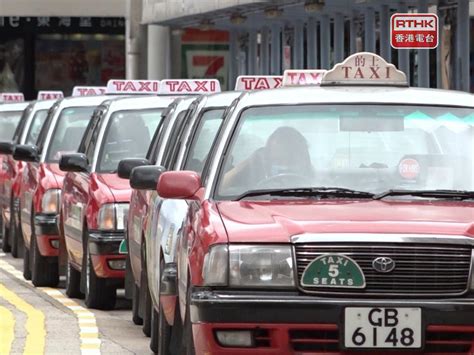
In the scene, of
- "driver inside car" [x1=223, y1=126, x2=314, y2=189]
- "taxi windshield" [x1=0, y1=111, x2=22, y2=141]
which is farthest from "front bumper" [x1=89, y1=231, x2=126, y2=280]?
"taxi windshield" [x1=0, y1=111, x2=22, y2=141]

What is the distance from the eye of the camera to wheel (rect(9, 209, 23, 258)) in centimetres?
2128

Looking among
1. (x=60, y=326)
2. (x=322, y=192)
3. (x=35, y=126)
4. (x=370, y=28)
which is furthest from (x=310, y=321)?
(x=370, y=28)

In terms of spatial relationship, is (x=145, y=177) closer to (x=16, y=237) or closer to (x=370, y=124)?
(x=370, y=124)

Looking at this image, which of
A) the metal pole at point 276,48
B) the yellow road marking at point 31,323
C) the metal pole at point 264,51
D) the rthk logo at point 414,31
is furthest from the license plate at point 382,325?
the metal pole at point 264,51

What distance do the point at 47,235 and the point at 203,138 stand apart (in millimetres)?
6468

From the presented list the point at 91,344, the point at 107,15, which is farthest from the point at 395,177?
the point at 107,15

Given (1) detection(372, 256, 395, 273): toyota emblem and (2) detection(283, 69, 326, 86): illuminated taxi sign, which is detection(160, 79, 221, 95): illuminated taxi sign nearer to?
(2) detection(283, 69, 326, 86): illuminated taxi sign

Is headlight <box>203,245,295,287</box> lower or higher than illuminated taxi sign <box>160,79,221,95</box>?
lower

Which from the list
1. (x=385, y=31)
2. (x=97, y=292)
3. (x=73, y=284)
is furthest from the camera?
(x=385, y=31)

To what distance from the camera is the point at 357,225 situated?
8.52 metres

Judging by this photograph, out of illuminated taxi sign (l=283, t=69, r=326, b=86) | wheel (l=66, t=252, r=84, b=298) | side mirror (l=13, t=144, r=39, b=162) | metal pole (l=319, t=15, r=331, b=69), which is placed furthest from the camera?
metal pole (l=319, t=15, r=331, b=69)

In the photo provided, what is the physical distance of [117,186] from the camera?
15141 millimetres

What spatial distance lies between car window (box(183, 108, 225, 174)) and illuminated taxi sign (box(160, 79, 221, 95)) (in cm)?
531

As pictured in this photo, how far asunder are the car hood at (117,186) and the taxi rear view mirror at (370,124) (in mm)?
5436
